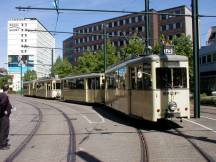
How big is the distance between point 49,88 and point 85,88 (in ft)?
59.3

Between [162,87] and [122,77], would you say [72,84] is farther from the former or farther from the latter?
[162,87]

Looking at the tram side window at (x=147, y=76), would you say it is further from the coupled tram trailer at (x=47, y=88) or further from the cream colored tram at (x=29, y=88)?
the cream colored tram at (x=29, y=88)

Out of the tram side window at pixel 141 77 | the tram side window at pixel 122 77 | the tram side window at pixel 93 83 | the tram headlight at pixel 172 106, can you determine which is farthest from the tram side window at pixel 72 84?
the tram headlight at pixel 172 106

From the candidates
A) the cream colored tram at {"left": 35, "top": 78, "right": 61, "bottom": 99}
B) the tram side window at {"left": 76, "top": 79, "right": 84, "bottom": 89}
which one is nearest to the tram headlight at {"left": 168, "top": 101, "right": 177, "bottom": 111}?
the tram side window at {"left": 76, "top": 79, "right": 84, "bottom": 89}

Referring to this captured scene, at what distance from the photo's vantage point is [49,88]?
5575cm

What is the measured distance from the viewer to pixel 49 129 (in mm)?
18281

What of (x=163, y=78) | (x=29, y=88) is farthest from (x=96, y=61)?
(x=163, y=78)

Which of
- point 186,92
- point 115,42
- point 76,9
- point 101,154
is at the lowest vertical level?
point 101,154

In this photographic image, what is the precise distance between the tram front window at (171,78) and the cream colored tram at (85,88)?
53.9 feet

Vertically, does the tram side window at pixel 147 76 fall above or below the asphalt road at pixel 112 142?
above

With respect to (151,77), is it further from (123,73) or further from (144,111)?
(123,73)

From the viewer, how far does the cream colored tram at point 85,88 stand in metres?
34.7

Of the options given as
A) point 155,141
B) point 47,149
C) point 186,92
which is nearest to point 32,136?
point 47,149

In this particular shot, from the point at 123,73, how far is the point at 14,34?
138418 mm
